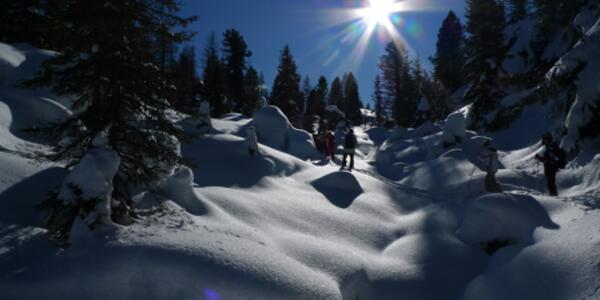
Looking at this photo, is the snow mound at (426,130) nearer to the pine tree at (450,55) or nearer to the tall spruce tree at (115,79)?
the pine tree at (450,55)

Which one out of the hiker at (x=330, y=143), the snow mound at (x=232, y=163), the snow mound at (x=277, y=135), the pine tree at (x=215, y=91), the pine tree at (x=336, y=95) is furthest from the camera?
the pine tree at (x=336, y=95)

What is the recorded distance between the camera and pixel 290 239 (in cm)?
627

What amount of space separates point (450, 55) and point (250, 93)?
29.5 m

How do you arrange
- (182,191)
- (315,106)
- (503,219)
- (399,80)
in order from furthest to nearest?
(315,106) → (399,80) → (503,219) → (182,191)

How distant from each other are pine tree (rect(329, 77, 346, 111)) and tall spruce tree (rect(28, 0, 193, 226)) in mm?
64076

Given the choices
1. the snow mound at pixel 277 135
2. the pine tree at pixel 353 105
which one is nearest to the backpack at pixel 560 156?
the snow mound at pixel 277 135

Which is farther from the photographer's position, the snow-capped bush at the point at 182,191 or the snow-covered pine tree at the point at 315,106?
the snow-covered pine tree at the point at 315,106

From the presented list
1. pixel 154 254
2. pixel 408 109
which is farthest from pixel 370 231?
pixel 408 109

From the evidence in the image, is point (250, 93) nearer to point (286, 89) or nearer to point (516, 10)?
point (286, 89)

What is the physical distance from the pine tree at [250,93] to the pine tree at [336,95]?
24.4 meters

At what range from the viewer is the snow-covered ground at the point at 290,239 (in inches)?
150

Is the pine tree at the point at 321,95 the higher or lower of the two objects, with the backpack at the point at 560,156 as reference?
higher

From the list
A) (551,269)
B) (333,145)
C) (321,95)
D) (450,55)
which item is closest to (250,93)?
(321,95)

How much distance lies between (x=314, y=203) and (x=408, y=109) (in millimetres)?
38160
